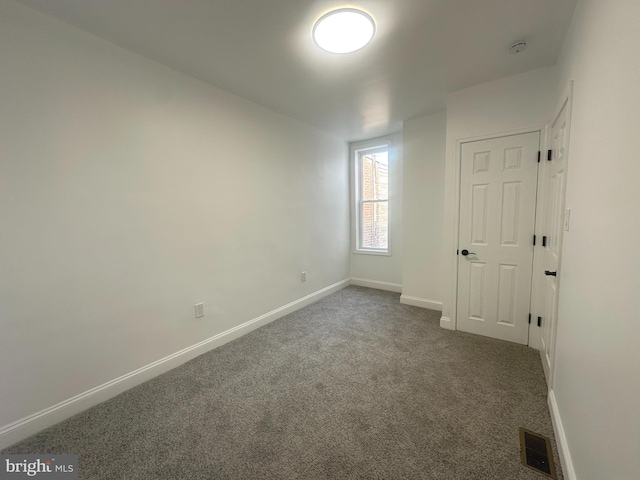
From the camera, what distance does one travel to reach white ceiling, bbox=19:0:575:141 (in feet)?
5.35

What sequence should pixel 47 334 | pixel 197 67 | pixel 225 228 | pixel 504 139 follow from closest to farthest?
pixel 47 334 → pixel 197 67 → pixel 504 139 → pixel 225 228

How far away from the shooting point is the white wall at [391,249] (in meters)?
4.16

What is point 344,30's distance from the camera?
1.79 meters

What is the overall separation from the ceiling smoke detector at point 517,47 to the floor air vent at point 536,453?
2674 millimetres

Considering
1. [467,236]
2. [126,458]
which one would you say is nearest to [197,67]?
[126,458]

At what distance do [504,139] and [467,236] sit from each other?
1007 millimetres

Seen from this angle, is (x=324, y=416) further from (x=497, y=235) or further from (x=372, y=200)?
(x=372, y=200)

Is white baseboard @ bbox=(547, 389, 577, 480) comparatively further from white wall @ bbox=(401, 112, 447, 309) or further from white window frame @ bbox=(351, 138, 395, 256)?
white window frame @ bbox=(351, 138, 395, 256)

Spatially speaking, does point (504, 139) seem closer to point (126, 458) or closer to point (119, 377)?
point (126, 458)

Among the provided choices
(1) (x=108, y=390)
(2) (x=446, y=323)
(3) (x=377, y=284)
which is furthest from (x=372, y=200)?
(1) (x=108, y=390)

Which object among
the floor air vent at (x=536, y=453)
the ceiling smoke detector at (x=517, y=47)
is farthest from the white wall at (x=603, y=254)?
the ceiling smoke detector at (x=517, y=47)

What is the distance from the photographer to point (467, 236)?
9.45 feet

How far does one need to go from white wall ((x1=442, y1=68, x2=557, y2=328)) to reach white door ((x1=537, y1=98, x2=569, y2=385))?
0.32m

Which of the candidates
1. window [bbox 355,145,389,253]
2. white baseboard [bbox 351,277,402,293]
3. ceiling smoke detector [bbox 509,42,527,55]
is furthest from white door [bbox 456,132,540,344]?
window [bbox 355,145,389,253]
